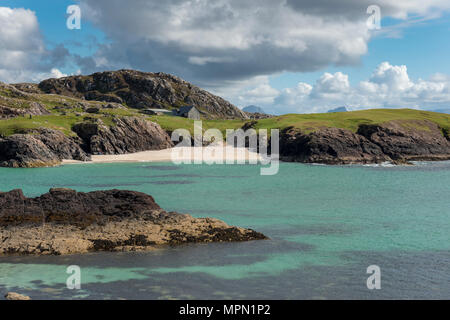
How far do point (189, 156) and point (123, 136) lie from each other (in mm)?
19488

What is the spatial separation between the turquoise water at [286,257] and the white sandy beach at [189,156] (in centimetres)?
4985

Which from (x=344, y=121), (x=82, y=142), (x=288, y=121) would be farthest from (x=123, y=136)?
(x=344, y=121)

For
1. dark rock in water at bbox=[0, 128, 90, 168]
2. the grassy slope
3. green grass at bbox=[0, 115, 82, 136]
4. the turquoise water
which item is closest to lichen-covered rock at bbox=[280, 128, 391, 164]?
the grassy slope

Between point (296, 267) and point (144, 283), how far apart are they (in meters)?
8.41

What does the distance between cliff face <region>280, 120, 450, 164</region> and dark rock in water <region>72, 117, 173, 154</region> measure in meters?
37.6

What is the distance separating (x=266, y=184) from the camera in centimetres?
6512

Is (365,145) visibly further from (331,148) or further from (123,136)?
(123,136)

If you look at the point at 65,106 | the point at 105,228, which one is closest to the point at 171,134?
the point at 65,106

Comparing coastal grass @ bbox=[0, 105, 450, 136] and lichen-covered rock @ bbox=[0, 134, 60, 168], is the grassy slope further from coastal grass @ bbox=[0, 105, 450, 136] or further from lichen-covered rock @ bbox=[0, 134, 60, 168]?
lichen-covered rock @ bbox=[0, 134, 60, 168]

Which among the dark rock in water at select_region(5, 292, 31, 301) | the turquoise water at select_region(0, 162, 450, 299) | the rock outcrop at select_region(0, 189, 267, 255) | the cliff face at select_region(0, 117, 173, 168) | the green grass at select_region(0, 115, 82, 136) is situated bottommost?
the turquoise water at select_region(0, 162, 450, 299)

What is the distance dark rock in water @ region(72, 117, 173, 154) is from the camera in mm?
112537
